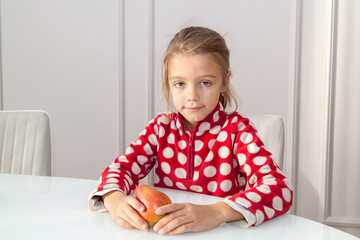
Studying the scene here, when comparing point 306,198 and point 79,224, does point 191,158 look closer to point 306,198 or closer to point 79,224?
point 79,224

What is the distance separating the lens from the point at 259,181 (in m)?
→ 0.87

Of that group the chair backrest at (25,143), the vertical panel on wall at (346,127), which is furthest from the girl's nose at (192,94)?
the vertical panel on wall at (346,127)

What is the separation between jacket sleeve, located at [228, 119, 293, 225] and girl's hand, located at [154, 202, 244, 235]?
5 centimetres

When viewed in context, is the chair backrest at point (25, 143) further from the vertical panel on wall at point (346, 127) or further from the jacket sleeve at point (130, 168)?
the vertical panel on wall at point (346, 127)

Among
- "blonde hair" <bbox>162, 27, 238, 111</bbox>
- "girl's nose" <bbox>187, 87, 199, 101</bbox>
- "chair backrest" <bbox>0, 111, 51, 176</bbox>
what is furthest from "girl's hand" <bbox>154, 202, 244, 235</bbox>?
"chair backrest" <bbox>0, 111, 51, 176</bbox>

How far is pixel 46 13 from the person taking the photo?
2621 mm

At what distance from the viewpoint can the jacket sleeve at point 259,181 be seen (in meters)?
0.74

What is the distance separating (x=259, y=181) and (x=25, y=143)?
0.97 metres

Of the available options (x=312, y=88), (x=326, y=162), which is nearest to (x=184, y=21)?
(x=312, y=88)

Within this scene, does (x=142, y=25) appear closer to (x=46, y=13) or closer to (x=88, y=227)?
(x=46, y=13)

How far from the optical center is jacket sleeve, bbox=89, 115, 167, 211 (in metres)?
0.83

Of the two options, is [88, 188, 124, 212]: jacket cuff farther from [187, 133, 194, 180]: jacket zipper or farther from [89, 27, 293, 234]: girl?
[187, 133, 194, 180]: jacket zipper

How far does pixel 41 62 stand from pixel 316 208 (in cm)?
200

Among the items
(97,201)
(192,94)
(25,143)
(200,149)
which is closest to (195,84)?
(192,94)
